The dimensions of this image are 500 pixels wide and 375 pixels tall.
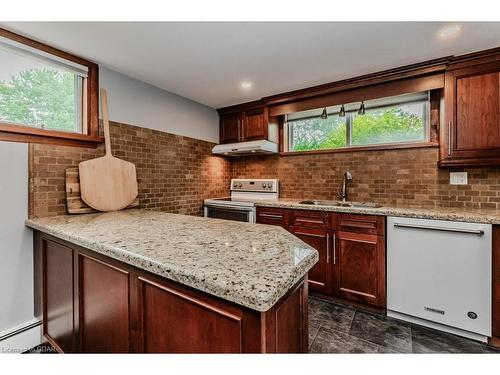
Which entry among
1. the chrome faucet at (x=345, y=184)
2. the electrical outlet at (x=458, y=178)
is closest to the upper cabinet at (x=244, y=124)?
the chrome faucet at (x=345, y=184)

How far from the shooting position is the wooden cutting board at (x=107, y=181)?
1998mm

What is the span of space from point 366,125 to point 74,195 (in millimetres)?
2985

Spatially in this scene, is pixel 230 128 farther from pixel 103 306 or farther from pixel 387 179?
pixel 103 306

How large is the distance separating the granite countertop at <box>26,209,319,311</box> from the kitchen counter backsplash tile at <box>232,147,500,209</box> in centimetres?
181

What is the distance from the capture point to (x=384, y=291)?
2090 millimetres

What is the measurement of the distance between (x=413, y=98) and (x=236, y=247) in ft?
8.49

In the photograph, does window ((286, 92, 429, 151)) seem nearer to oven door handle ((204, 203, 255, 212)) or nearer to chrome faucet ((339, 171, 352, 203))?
chrome faucet ((339, 171, 352, 203))

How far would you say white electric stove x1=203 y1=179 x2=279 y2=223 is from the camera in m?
2.87

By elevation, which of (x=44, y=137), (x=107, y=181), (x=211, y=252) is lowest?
(x=211, y=252)

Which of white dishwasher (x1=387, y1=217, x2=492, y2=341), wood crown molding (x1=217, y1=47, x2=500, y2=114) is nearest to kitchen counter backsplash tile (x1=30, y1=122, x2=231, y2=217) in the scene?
wood crown molding (x1=217, y1=47, x2=500, y2=114)

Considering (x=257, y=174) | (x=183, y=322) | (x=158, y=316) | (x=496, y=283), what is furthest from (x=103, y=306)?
(x=257, y=174)

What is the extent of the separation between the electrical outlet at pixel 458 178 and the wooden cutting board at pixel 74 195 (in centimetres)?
329

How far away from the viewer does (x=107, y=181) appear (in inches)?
83.0
